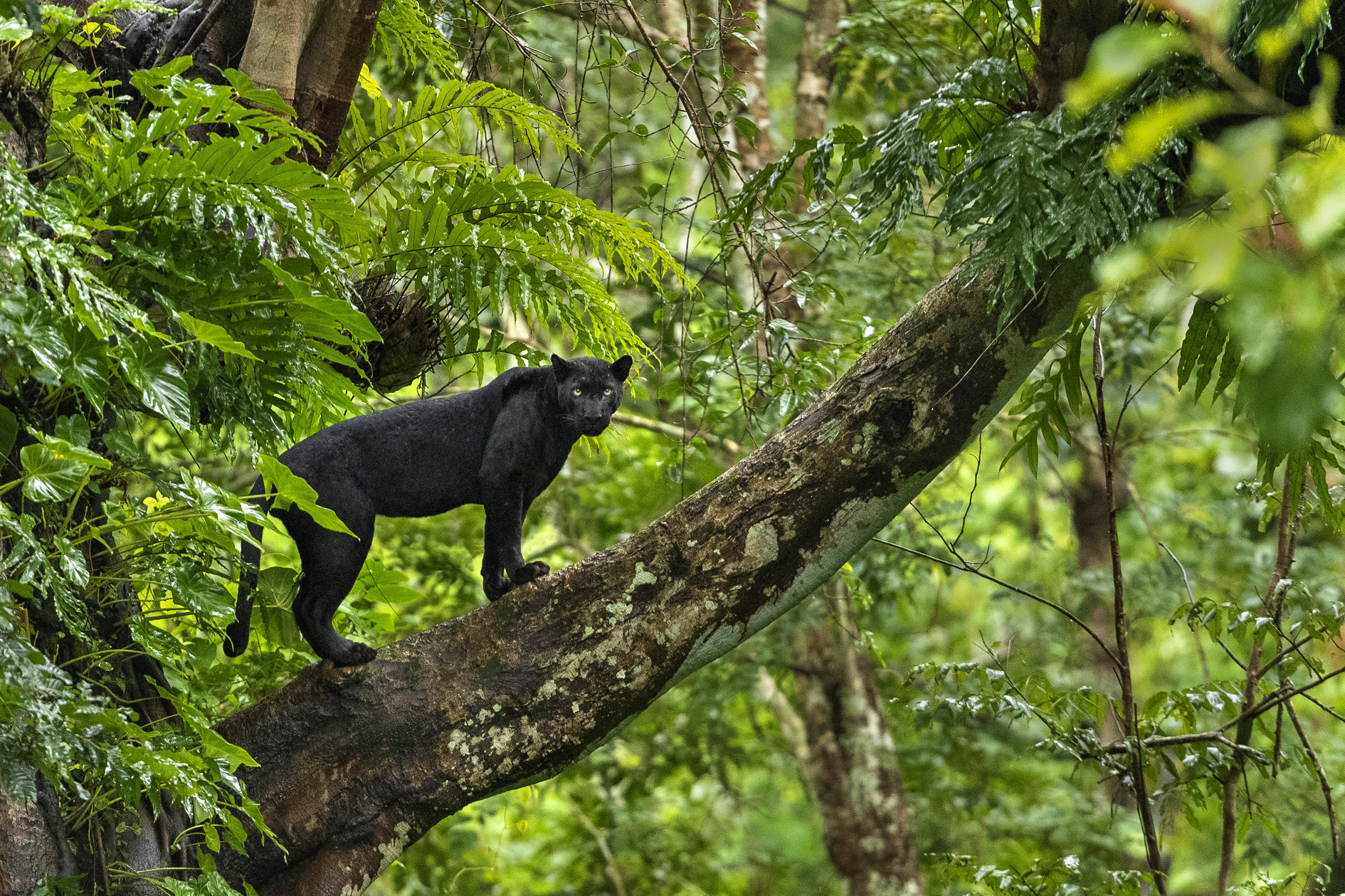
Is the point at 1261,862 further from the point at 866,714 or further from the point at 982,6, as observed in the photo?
the point at 982,6

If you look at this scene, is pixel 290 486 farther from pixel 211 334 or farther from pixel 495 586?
pixel 495 586

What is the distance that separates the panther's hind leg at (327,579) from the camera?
262 cm

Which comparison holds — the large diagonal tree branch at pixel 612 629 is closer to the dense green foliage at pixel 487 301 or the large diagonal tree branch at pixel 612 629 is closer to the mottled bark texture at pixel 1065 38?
the dense green foliage at pixel 487 301

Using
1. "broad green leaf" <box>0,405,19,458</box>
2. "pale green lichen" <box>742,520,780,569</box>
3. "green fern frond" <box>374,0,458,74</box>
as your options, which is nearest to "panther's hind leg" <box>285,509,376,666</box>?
"broad green leaf" <box>0,405,19,458</box>

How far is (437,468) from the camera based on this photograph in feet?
9.18

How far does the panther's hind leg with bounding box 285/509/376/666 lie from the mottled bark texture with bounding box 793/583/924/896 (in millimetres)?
4005

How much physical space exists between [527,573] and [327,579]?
53 centimetres

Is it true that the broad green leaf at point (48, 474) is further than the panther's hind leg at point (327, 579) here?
No

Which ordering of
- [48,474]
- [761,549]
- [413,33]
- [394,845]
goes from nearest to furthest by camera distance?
[48,474], [394,845], [761,549], [413,33]

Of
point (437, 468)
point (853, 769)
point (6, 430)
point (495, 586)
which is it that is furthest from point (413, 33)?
point (853, 769)

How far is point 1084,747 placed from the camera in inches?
121

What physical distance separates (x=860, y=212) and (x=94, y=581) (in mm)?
1951

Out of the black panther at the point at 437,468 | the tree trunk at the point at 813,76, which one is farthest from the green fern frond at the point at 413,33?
the tree trunk at the point at 813,76

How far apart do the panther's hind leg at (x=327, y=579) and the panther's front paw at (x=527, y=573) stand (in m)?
0.42
